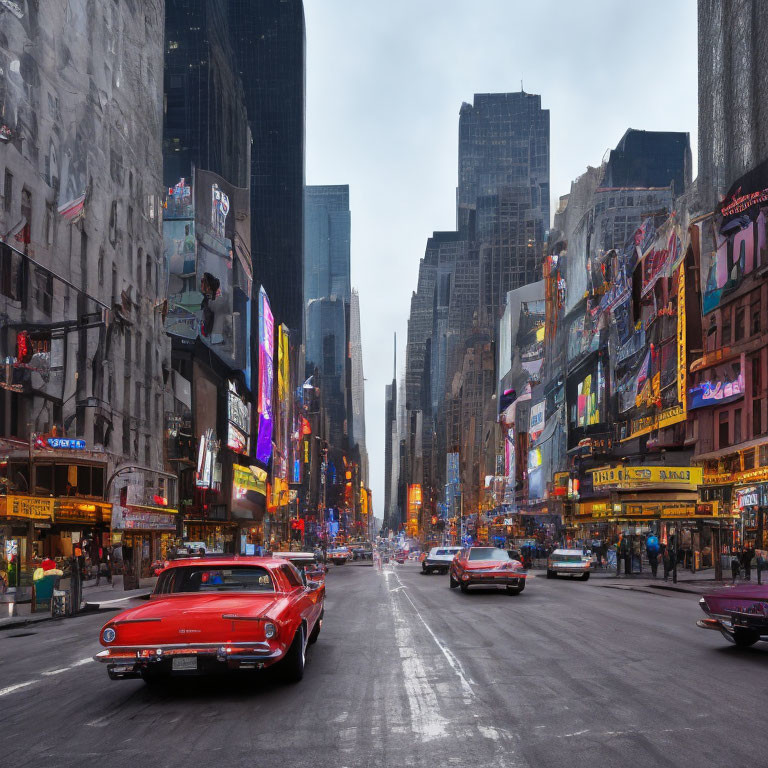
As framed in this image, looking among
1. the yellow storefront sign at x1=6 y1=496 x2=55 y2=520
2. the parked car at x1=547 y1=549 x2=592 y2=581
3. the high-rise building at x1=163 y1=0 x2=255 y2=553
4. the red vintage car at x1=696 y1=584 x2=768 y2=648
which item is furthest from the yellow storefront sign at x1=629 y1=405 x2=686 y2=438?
the red vintage car at x1=696 y1=584 x2=768 y2=648

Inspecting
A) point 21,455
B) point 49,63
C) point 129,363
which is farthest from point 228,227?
point 21,455

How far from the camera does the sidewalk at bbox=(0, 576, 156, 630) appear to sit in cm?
2292

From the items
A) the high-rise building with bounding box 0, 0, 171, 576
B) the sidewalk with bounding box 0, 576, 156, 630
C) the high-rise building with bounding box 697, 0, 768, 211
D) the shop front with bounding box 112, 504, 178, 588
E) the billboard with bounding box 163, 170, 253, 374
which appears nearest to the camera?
the sidewalk with bounding box 0, 576, 156, 630

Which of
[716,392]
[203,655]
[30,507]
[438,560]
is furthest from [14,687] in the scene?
[716,392]

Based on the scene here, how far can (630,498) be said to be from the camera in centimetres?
6203

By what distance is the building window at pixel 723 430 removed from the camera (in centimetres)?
5672

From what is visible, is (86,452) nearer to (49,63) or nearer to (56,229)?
(56,229)

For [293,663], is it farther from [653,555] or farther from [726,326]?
[726,326]

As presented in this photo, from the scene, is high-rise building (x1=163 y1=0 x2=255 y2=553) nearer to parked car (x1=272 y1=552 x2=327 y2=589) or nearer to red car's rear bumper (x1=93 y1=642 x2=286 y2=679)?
parked car (x1=272 y1=552 x2=327 y2=589)

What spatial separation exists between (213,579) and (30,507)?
29610 millimetres

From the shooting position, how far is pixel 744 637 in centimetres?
1420

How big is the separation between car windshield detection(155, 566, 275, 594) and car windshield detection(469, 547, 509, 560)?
17.9m

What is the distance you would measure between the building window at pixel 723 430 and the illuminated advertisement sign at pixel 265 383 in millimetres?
64880

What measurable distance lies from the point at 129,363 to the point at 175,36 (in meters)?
74.7
